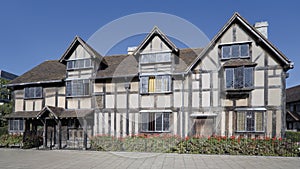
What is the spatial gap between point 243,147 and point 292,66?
20.2 ft

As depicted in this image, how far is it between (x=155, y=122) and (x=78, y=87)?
6.95m

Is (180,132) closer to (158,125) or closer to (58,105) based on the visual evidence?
(158,125)

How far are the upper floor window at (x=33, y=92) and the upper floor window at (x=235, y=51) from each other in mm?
15122

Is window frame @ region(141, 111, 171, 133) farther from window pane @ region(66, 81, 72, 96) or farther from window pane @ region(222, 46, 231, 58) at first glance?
window pane @ region(66, 81, 72, 96)

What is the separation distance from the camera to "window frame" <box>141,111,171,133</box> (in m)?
16.2

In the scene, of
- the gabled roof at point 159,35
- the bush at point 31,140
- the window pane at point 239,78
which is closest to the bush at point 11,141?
the bush at point 31,140

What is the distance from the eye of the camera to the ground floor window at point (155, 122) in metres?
16.2

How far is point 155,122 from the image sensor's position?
16.3m

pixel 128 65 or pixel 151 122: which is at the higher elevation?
pixel 128 65

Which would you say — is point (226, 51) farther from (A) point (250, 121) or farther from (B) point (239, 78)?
(A) point (250, 121)

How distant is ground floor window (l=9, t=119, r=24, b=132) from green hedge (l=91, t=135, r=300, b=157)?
779cm

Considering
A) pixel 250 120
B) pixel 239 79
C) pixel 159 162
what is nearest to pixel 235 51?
pixel 239 79

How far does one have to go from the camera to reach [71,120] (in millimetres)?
18406

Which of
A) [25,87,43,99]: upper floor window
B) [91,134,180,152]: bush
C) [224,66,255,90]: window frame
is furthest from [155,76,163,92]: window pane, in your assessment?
[25,87,43,99]: upper floor window
